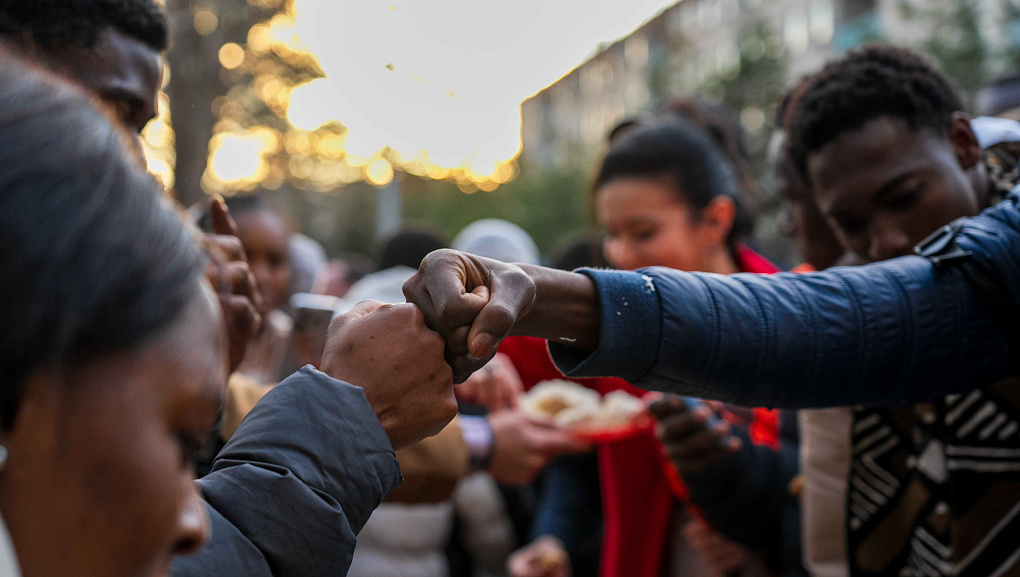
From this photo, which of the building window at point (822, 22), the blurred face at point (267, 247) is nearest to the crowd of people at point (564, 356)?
the blurred face at point (267, 247)

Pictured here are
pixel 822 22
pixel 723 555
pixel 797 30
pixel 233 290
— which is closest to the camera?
pixel 233 290

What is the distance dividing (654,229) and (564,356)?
1721mm

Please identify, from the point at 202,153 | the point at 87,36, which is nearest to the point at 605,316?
the point at 87,36

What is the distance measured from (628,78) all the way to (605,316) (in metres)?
43.3

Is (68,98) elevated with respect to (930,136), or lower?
elevated

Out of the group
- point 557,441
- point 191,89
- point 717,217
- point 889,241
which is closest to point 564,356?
point 889,241

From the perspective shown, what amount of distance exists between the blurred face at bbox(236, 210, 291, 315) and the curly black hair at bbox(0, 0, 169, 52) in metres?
2.27

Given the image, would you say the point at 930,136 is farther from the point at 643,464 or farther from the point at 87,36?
the point at 87,36

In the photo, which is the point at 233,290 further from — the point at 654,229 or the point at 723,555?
the point at 723,555

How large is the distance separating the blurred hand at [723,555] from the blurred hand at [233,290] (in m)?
1.87

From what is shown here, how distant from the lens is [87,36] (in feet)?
6.07

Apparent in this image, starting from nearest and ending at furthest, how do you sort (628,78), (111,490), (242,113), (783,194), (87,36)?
1. (111,490)
2. (87,36)
3. (783,194)
4. (242,113)
5. (628,78)

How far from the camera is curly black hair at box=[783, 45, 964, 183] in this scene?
2.20 meters

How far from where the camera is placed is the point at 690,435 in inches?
103
